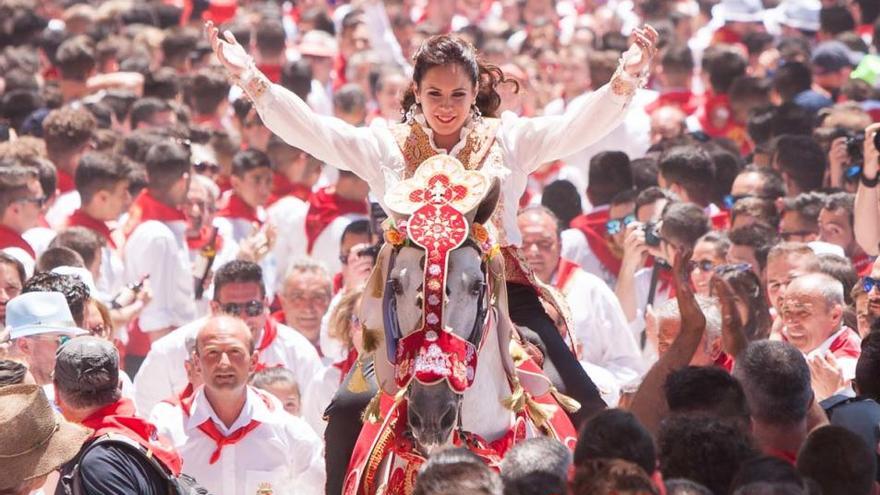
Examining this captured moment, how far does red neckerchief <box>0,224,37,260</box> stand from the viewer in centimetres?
1202

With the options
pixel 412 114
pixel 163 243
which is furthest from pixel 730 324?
pixel 163 243

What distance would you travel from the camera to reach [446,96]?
796 cm

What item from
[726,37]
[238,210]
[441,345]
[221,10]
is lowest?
[441,345]

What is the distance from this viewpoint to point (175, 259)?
42.7 ft

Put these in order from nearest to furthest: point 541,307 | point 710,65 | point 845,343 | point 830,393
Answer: point 541,307
point 830,393
point 845,343
point 710,65

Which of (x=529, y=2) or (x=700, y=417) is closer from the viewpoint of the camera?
(x=700, y=417)

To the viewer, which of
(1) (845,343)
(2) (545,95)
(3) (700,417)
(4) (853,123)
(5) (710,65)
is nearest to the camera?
(3) (700,417)

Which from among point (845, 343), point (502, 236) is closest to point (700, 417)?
point (502, 236)

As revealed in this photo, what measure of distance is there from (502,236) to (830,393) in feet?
6.00

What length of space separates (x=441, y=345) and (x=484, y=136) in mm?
1547

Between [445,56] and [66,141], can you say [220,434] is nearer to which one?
[445,56]

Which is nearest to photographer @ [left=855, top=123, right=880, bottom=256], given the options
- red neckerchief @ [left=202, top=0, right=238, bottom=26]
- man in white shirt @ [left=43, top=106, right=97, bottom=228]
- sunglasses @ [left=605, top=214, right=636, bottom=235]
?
sunglasses @ [left=605, top=214, right=636, bottom=235]

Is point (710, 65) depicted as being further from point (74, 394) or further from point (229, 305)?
point (74, 394)

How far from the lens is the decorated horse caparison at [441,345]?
271 inches
